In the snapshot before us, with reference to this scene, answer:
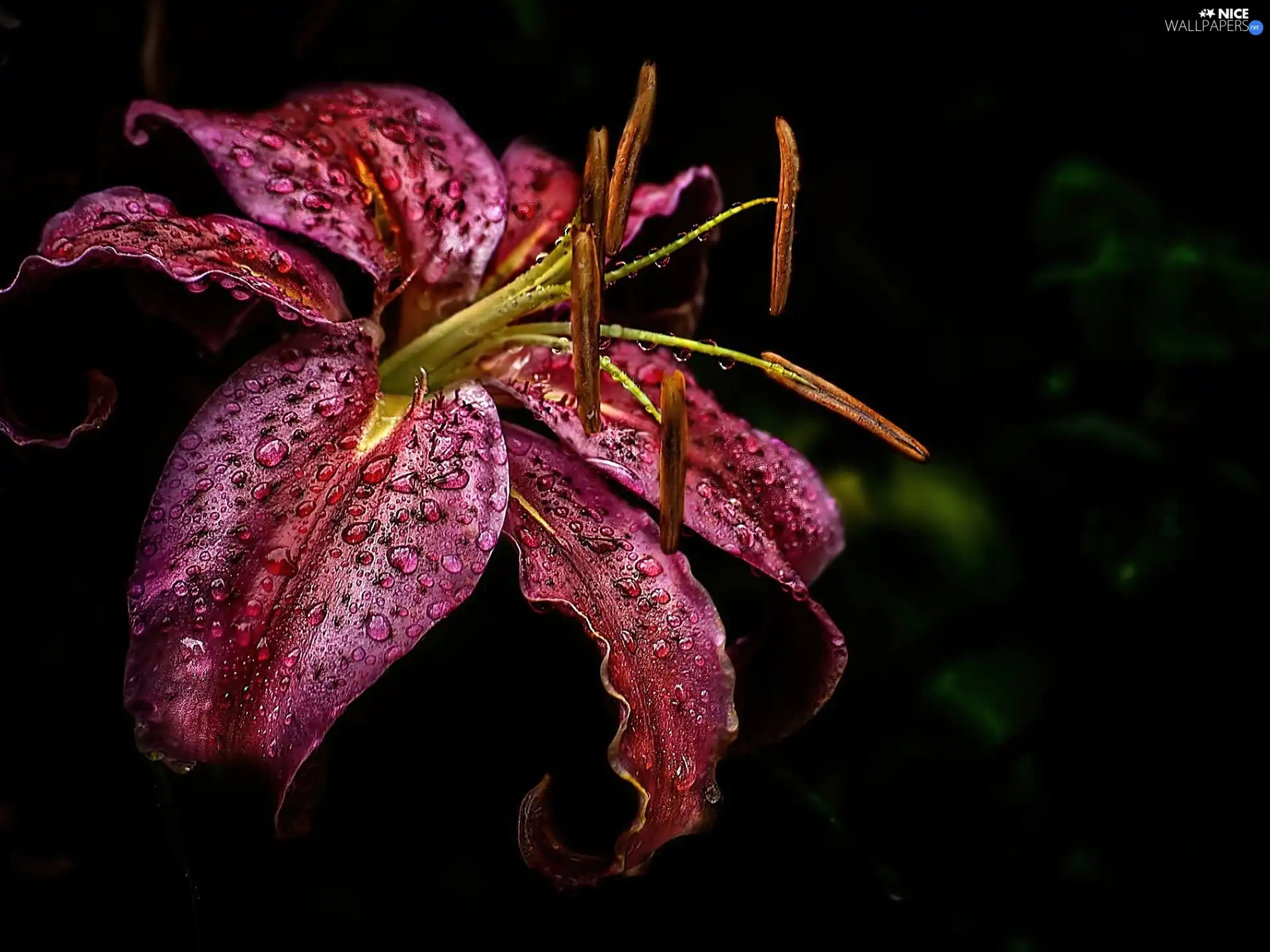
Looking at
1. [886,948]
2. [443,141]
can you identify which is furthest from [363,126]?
[886,948]

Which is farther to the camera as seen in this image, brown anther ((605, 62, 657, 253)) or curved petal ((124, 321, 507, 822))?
brown anther ((605, 62, 657, 253))

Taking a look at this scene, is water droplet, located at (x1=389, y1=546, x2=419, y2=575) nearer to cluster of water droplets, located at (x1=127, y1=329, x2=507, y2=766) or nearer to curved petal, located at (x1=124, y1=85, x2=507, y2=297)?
cluster of water droplets, located at (x1=127, y1=329, x2=507, y2=766)

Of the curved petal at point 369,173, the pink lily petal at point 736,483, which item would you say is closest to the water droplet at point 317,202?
the curved petal at point 369,173

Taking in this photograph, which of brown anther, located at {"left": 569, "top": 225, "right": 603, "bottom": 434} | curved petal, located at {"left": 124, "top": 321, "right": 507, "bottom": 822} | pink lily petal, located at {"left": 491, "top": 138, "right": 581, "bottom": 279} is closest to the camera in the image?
curved petal, located at {"left": 124, "top": 321, "right": 507, "bottom": 822}

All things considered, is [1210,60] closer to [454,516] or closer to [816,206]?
[816,206]

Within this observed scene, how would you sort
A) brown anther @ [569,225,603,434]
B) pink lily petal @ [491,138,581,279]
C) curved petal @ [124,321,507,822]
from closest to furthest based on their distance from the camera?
curved petal @ [124,321,507,822] < brown anther @ [569,225,603,434] < pink lily petal @ [491,138,581,279]

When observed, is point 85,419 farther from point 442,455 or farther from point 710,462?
point 710,462

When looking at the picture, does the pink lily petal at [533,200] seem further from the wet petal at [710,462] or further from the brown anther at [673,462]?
the brown anther at [673,462]

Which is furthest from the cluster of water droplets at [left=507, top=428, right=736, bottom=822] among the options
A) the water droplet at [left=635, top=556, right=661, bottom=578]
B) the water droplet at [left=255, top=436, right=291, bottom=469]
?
the water droplet at [left=255, top=436, right=291, bottom=469]
